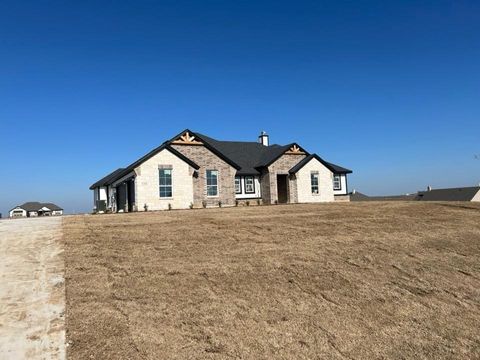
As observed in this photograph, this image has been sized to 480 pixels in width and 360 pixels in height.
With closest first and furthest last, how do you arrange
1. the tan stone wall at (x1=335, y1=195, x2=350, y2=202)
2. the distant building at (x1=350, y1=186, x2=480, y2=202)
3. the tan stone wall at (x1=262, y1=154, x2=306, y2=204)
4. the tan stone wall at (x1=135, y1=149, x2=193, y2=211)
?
the tan stone wall at (x1=135, y1=149, x2=193, y2=211), the tan stone wall at (x1=262, y1=154, x2=306, y2=204), the tan stone wall at (x1=335, y1=195, x2=350, y2=202), the distant building at (x1=350, y1=186, x2=480, y2=202)

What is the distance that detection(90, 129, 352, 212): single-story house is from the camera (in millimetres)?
25902

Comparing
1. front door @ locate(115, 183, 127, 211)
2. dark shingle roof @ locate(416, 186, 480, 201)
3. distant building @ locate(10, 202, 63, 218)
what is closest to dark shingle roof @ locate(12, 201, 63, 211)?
distant building @ locate(10, 202, 63, 218)

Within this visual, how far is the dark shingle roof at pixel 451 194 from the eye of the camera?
1793 inches

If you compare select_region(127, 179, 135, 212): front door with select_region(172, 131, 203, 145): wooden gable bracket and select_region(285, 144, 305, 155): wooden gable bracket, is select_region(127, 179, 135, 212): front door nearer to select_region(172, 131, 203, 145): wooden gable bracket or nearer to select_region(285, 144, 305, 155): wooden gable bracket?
select_region(172, 131, 203, 145): wooden gable bracket

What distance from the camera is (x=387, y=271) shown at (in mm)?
9430

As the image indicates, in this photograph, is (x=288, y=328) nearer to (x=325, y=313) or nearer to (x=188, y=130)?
(x=325, y=313)

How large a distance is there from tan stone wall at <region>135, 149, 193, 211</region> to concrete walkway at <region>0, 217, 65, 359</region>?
1425 centimetres

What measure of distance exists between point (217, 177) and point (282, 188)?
24.0 feet

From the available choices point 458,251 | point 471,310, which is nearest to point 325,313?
point 471,310

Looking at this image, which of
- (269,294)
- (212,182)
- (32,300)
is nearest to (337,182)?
(212,182)

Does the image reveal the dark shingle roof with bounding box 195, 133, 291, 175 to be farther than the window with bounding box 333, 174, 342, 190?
No

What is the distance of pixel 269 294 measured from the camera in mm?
7539

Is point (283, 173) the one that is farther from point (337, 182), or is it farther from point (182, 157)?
point (182, 157)

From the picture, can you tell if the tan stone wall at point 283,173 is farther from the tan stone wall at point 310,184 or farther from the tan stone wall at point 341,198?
the tan stone wall at point 341,198
